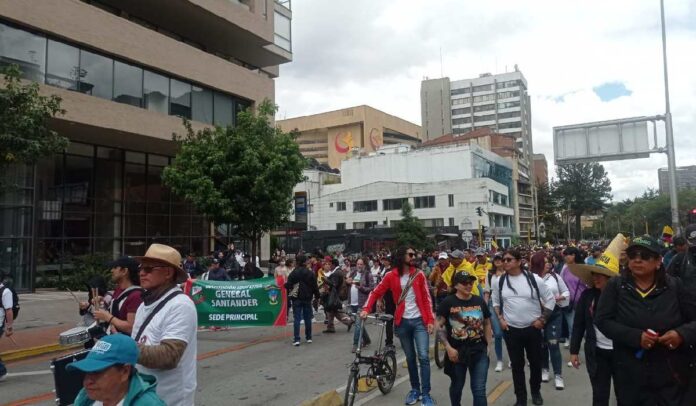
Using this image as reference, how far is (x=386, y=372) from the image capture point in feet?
23.3

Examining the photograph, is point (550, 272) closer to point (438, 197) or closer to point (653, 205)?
point (438, 197)

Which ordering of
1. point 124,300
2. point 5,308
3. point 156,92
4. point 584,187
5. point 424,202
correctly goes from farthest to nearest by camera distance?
1. point 584,187
2. point 424,202
3. point 156,92
4. point 5,308
5. point 124,300

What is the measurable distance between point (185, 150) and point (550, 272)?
1513 centimetres

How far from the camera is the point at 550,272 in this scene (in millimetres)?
8477

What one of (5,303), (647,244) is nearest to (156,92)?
(5,303)

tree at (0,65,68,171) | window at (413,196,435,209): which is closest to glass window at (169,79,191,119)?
tree at (0,65,68,171)

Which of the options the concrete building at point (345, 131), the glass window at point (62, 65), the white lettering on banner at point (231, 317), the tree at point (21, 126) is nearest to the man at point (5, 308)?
the tree at point (21, 126)

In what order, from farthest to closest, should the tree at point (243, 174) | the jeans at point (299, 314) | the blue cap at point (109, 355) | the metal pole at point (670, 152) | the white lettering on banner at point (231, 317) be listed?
the tree at point (243, 174)
the metal pole at point (670, 152)
the white lettering on banner at point (231, 317)
the jeans at point (299, 314)
the blue cap at point (109, 355)

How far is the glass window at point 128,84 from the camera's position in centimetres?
2250

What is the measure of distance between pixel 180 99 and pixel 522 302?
73.2ft

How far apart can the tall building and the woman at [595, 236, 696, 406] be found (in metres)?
123

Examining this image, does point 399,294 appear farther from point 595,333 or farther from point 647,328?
point 647,328

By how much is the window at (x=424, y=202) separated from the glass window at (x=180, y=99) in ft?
131

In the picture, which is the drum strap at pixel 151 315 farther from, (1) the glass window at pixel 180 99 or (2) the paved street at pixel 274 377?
(1) the glass window at pixel 180 99
